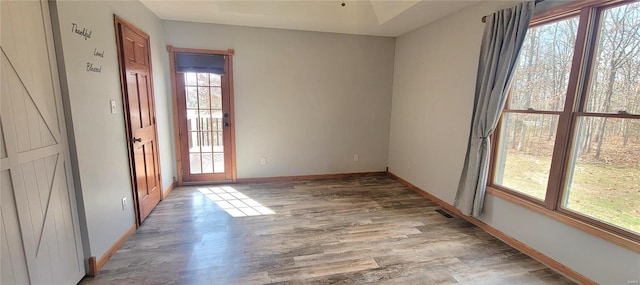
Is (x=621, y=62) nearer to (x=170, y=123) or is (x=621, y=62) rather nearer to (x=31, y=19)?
(x=31, y=19)

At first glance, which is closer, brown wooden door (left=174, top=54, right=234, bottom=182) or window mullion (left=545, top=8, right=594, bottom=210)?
window mullion (left=545, top=8, right=594, bottom=210)

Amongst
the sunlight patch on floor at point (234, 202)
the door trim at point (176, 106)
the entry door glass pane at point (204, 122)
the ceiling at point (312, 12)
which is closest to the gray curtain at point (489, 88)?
the ceiling at point (312, 12)

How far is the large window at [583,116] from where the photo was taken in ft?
5.93

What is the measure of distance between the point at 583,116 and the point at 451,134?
1.27 meters

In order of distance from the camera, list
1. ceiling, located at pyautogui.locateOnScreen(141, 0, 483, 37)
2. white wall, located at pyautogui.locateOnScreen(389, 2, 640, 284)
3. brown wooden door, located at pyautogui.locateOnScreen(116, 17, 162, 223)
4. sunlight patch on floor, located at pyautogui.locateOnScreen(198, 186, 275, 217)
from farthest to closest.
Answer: sunlight patch on floor, located at pyautogui.locateOnScreen(198, 186, 275, 217)
ceiling, located at pyautogui.locateOnScreen(141, 0, 483, 37)
brown wooden door, located at pyautogui.locateOnScreen(116, 17, 162, 223)
white wall, located at pyautogui.locateOnScreen(389, 2, 640, 284)

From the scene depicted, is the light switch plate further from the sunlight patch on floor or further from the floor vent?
the floor vent

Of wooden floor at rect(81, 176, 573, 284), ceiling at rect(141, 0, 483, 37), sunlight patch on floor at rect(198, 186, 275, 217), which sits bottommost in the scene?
wooden floor at rect(81, 176, 573, 284)

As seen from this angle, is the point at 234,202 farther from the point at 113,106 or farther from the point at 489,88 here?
the point at 489,88

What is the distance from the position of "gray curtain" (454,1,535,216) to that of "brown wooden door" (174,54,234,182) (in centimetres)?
319

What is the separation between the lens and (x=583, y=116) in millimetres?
2021

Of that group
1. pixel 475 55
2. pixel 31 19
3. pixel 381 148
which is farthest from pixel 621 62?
pixel 31 19

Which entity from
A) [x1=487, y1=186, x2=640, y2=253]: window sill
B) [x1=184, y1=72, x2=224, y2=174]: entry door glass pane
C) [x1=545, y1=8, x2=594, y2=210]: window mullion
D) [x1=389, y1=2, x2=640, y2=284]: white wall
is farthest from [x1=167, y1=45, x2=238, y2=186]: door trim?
[x1=545, y1=8, x2=594, y2=210]: window mullion

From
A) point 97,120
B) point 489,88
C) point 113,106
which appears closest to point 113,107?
point 113,106

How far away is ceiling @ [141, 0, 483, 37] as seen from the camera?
302 cm
